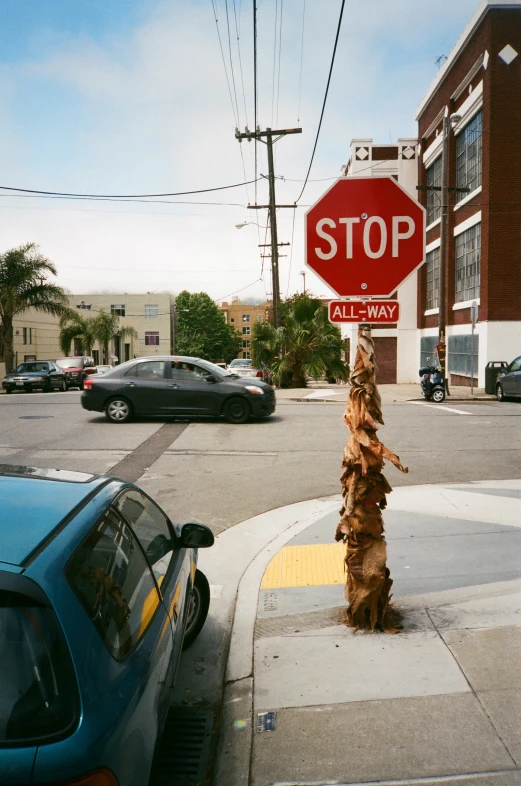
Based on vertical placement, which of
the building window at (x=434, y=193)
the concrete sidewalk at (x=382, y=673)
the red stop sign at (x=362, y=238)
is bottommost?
the concrete sidewalk at (x=382, y=673)

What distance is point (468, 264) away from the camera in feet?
96.7

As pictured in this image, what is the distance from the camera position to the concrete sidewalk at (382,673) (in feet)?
10.7

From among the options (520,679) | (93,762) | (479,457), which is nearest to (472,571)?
(520,679)

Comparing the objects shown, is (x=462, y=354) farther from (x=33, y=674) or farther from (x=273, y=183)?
(x=33, y=674)

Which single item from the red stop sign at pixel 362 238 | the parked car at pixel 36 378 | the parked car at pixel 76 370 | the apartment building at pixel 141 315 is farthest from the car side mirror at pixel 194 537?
the apartment building at pixel 141 315

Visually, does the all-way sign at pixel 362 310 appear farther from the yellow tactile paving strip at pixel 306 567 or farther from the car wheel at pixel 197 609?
the yellow tactile paving strip at pixel 306 567

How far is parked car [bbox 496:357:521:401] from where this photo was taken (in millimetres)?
20953

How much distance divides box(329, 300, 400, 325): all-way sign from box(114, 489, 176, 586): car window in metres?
1.77

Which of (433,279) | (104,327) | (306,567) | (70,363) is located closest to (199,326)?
(104,327)

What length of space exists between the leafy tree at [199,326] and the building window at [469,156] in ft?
222

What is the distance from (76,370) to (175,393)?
23784 mm

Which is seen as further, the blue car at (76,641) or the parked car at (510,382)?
the parked car at (510,382)

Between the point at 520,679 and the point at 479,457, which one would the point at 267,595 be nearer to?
the point at 520,679

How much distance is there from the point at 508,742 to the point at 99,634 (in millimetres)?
2134
